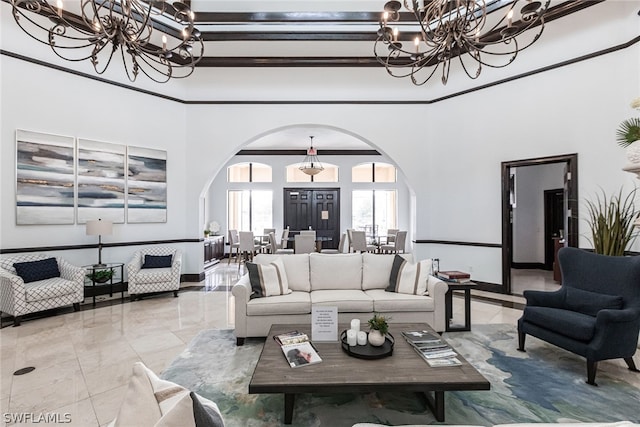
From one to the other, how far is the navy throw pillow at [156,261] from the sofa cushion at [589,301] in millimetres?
5770

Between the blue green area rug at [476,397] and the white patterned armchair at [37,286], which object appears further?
the white patterned armchair at [37,286]

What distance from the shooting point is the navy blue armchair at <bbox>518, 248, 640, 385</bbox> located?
2.61m

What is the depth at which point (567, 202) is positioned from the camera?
5.02 m

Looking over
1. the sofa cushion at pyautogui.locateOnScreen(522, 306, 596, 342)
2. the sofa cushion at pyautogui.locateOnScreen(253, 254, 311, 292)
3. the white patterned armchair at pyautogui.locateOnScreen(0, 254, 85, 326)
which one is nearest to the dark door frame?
the sofa cushion at pyautogui.locateOnScreen(522, 306, 596, 342)

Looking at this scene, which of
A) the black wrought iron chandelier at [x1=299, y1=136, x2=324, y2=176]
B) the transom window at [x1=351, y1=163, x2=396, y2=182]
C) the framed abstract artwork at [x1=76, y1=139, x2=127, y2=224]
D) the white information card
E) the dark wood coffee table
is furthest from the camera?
the transom window at [x1=351, y1=163, x2=396, y2=182]

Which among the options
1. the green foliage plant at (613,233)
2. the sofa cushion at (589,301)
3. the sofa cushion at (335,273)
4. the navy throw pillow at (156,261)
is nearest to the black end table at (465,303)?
the sofa cushion at (589,301)

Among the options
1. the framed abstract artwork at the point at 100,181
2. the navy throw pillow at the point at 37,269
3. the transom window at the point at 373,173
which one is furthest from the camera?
the transom window at the point at 373,173

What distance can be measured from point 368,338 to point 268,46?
4845 millimetres

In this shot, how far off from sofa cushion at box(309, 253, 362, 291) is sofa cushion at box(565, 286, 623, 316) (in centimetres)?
221

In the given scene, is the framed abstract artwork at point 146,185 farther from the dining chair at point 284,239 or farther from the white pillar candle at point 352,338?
the white pillar candle at point 352,338

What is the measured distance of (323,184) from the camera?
1062 cm

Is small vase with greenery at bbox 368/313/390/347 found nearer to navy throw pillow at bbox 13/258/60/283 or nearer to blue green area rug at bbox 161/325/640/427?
blue green area rug at bbox 161/325/640/427

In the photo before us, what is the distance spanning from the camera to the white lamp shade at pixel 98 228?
472 cm

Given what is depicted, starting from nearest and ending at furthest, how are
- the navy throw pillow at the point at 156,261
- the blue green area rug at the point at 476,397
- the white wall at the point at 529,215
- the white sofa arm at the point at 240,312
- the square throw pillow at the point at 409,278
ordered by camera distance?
the blue green area rug at the point at 476,397 → the white sofa arm at the point at 240,312 → the square throw pillow at the point at 409,278 → the navy throw pillow at the point at 156,261 → the white wall at the point at 529,215
